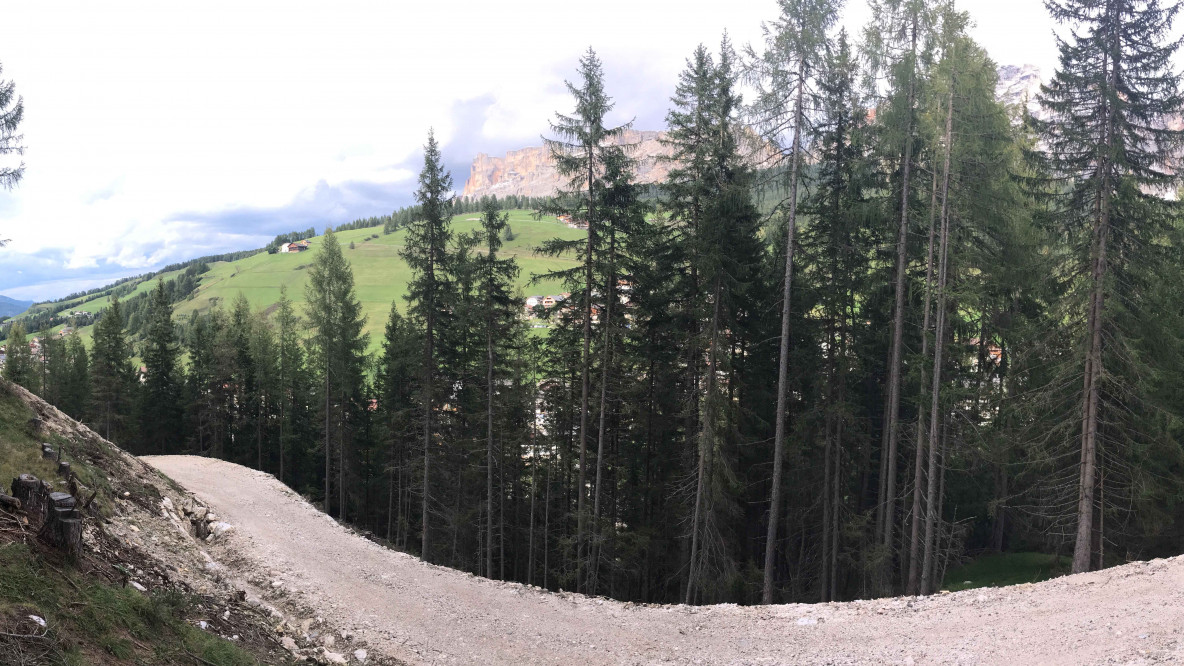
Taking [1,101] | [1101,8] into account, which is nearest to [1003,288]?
[1101,8]

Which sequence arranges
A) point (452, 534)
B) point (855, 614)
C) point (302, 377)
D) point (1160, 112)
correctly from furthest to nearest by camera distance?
1. point (302, 377)
2. point (452, 534)
3. point (1160, 112)
4. point (855, 614)

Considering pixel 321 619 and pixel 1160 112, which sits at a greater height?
pixel 1160 112

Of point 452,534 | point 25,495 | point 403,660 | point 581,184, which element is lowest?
point 452,534

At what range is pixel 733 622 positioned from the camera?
12352 mm

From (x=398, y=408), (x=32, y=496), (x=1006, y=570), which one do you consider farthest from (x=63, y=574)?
(x=1006, y=570)

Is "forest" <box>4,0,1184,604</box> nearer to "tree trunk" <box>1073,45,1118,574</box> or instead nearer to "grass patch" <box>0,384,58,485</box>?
"tree trunk" <box>1073,45,1118,574</box>

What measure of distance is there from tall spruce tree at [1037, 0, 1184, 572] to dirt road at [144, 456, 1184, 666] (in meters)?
5.10

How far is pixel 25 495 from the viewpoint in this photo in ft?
20.0

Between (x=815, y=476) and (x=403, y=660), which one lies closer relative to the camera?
(x=403, y=660)

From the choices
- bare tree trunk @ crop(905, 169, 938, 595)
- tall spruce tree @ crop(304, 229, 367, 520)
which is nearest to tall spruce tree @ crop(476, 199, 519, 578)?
tall spruce tree @ crop(304, 229, 367, 520)

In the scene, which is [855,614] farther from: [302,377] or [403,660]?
[302,377]

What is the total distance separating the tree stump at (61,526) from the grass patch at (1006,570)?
79.8 feet

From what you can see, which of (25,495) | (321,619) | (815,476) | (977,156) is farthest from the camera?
(815,476)

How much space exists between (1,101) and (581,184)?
18843mm
